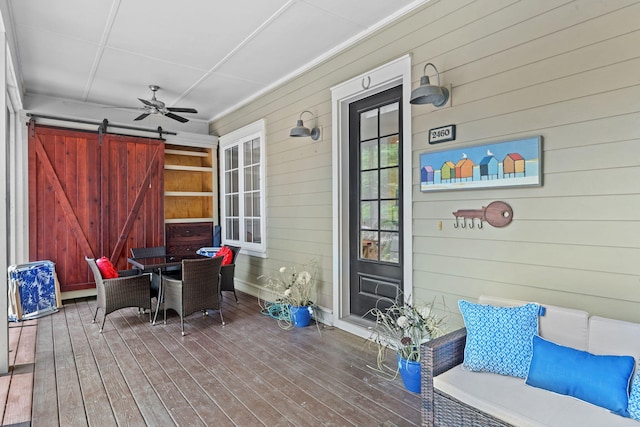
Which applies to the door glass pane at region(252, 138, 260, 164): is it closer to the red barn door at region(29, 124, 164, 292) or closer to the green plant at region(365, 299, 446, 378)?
the red barn door at region(29, 124, 164, 292)

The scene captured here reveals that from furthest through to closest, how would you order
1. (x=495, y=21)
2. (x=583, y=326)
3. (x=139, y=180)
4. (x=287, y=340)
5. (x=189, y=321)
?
(x=139, y=180) < (x=189, y=321) < (x=287, y=340) < (x=495, y=21) < (x=583, y=326)

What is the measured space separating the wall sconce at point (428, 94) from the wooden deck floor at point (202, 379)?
7.20 feet

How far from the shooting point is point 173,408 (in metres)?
2.38

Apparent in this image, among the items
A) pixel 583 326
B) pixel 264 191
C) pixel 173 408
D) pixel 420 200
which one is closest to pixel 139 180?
pixel 264 191

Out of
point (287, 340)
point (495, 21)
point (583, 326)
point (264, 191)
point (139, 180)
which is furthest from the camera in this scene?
point (139, 180)

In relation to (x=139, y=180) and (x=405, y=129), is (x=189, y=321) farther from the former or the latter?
(x=405, y=129)

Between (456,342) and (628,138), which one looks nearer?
(628,138)

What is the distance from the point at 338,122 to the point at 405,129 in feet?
3.25

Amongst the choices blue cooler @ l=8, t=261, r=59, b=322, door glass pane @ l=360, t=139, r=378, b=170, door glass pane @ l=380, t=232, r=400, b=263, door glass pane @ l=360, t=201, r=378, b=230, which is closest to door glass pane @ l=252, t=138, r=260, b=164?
door glass pane @ l=360, t=139, r=378, b=170

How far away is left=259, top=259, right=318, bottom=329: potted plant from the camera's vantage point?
4031 millimetres

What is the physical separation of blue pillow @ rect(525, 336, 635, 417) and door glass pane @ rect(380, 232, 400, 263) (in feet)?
5.32

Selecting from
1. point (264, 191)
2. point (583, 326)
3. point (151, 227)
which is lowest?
point (583, 326)

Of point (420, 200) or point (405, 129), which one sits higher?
point (405, 129)

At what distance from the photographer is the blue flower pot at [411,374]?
246 cm
